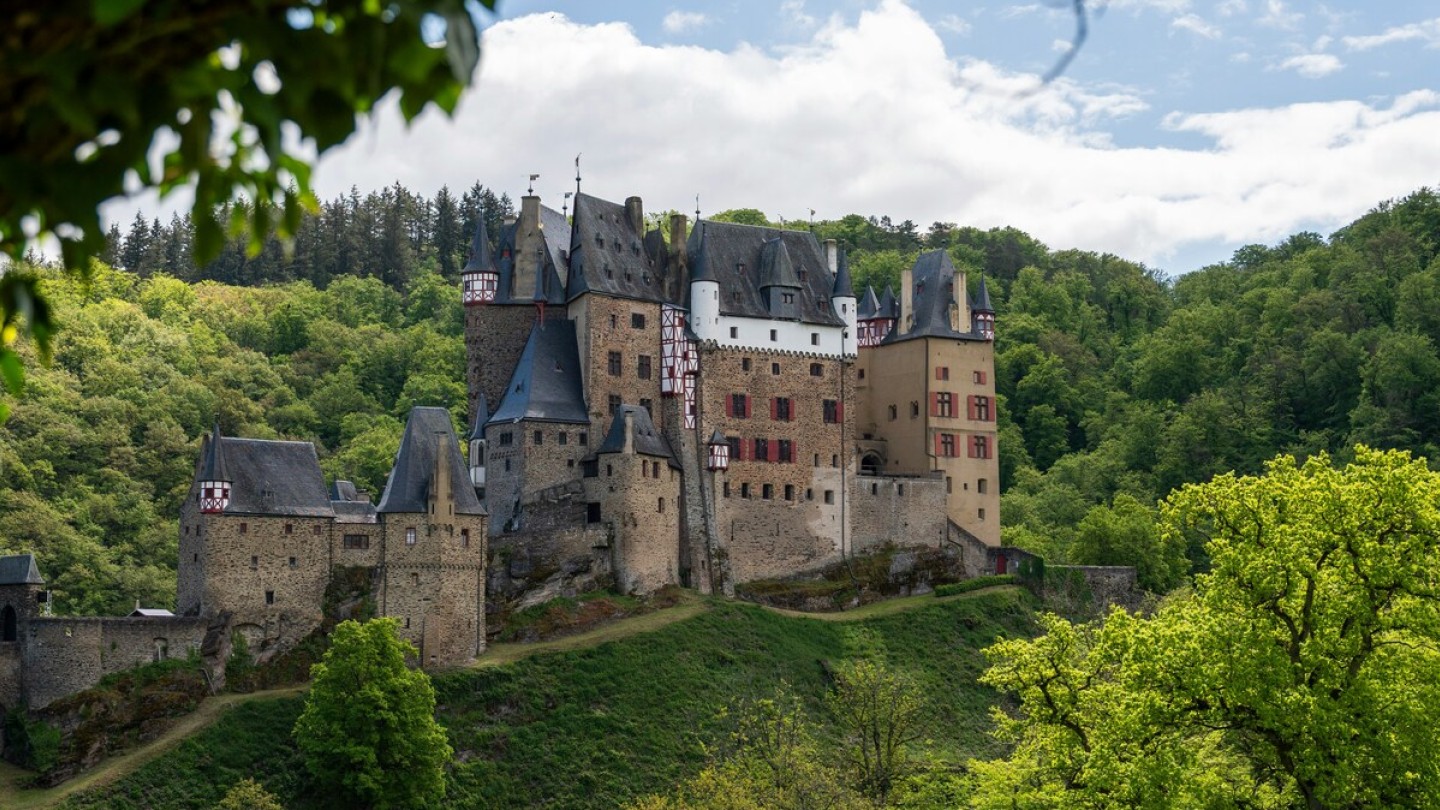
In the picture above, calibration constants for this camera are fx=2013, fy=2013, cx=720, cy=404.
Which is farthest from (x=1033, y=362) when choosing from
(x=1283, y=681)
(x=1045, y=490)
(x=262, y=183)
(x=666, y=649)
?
(x=262, y=183)

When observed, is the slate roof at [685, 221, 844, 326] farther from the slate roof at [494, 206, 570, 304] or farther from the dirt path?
the dirt path

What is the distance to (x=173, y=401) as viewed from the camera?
104312mm

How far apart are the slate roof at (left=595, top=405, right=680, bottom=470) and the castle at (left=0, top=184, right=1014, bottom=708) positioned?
90mm

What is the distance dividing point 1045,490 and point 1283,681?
2900 inches

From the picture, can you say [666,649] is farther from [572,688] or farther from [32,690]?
[32,690]

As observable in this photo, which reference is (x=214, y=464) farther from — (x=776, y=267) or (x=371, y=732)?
(x=776, y=267)

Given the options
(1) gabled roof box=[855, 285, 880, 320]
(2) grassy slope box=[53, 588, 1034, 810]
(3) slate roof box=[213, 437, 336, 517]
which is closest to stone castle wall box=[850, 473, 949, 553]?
(2) grassy slope box=[53, 588, 1034, 810]

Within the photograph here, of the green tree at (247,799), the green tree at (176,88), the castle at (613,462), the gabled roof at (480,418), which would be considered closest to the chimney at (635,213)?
the castle at (613,462)

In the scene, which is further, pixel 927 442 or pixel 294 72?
pixel 927 442

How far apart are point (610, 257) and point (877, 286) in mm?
43811

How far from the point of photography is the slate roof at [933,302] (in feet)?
242

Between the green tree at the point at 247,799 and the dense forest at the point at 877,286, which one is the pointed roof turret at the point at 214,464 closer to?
the green tree at the point at 247,799

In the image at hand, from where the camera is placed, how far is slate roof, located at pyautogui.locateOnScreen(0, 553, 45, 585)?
55.7 meters

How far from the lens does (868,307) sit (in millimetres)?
76500
